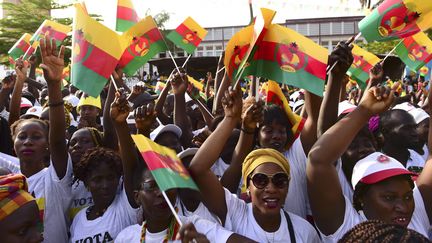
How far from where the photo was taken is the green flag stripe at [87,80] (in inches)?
146

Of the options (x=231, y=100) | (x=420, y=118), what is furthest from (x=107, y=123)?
(x=420, y=118)

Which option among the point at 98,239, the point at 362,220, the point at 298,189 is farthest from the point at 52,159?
the point at 362,220

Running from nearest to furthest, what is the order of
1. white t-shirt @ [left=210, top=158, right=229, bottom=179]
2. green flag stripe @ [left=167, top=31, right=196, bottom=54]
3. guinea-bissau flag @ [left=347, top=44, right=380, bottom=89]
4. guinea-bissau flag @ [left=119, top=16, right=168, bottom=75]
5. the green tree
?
1. white t-shirt @ [left=210, top=158, right=229, bottom=179]
2. guinea-bissau flag @ [left=119, top=16, right=168, bottom=75]
3. green flag stripe @ [left=167, top=31, right=196, bottom=54]
4. guinea-bissau flag @ [left=347, top=44, right=380, bottom=89]
5. the green tree

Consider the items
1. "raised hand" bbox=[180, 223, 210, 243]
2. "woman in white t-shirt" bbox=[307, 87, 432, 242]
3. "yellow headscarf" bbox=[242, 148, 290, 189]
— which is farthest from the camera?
"yellow headscarf" bbox=[242, 148, 290, 189]

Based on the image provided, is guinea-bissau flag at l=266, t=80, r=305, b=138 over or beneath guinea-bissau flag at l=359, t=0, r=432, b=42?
beneath

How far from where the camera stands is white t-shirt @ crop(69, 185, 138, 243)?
3.09 meters

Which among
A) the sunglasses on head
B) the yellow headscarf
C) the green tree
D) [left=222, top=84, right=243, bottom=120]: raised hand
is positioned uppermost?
[left=222, top=84, right=243, bottom=120]: raised hand

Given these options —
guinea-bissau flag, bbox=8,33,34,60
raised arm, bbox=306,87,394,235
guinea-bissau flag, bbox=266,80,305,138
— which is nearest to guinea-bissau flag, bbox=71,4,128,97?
guinea-bissau flag, bbox=266,80,305,138

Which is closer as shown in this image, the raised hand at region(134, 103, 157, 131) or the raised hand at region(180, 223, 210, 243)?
the raised hand at region(180, 223, 210, 243)

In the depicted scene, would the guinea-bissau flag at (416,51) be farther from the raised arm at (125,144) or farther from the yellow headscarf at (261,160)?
the raised arm at (125,144)

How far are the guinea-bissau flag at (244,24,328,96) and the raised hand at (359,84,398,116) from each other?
0.60 m

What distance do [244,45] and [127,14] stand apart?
2.17 meters

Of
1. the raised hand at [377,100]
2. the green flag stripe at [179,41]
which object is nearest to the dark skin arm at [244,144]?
the raised hand at [377,100]

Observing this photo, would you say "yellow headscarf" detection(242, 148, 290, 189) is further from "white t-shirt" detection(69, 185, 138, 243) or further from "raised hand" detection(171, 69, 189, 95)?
"raised hand" detection(171, 69, 189, 95)
